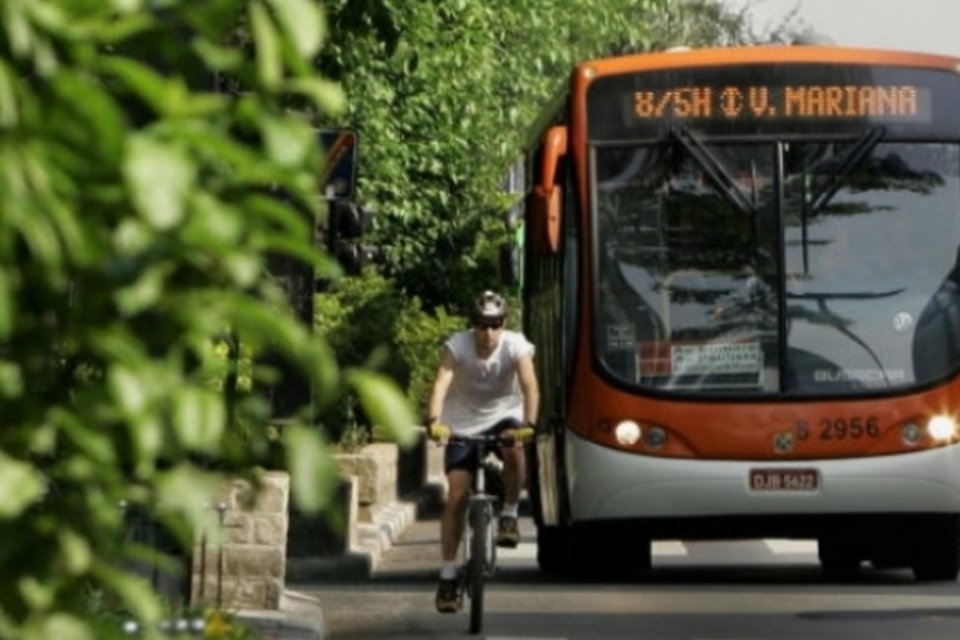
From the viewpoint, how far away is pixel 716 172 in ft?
73.1

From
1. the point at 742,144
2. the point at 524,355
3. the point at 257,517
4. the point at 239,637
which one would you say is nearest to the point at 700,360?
the point at 742,144

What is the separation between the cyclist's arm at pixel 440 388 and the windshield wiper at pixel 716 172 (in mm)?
4107

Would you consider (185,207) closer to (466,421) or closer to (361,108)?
(466,421)

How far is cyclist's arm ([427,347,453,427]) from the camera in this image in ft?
60.0

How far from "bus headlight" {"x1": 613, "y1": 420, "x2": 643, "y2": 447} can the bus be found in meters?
0.01

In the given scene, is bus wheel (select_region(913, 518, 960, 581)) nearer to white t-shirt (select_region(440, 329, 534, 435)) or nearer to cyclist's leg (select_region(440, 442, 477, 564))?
white t-shirt (select_region(440, 329, 534, 435))

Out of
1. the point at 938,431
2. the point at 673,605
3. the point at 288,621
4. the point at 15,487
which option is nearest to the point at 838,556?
the point at 938,431

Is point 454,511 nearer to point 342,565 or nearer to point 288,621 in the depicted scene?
point 288,621

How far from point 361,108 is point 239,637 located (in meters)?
20.1

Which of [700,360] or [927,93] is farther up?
[927,93]

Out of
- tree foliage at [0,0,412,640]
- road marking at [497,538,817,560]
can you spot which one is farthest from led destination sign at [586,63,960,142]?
tree foliage at [0,0,412,640]

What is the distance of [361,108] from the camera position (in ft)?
107

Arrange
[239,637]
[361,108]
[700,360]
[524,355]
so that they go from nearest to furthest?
[239,637] → [524,355] → [700,360] → [361,108]

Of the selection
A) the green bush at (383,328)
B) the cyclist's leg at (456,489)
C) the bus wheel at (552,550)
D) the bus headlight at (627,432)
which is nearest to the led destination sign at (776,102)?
the bus headlight at (627,432)
